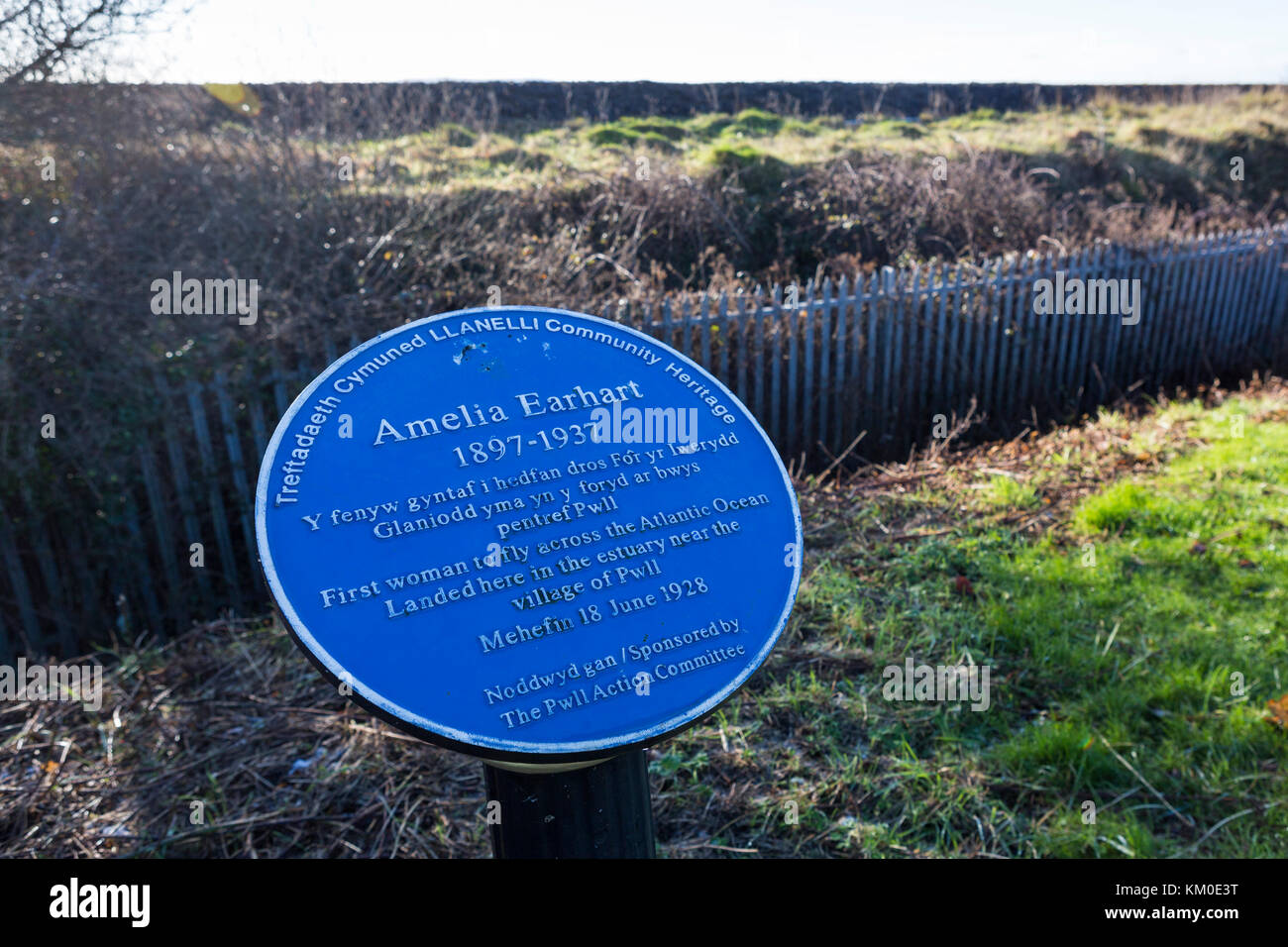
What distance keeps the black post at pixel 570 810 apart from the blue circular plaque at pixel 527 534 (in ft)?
0.60

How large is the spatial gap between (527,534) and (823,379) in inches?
186

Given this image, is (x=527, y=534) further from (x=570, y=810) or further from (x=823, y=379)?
(x=823, y=379)

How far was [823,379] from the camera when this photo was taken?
21.5 ft

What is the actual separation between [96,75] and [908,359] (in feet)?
22.5

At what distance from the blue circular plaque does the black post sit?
0.18m

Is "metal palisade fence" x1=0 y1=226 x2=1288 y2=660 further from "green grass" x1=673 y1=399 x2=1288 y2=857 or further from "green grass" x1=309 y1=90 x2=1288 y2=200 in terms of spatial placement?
"green grass" x1=309 y1=90 x2=1288 y2=200

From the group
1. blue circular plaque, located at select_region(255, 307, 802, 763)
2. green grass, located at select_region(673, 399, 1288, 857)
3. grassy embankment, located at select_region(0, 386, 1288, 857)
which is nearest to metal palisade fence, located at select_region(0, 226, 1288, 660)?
grassy embankment, located at select_region(0, 386, 1288, 857)

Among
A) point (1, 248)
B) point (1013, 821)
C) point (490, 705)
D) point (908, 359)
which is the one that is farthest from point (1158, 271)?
point (1, 248)

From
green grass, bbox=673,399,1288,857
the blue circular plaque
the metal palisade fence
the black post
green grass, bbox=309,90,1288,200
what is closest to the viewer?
the blue circular plaque

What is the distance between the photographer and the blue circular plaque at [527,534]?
6.45 feet

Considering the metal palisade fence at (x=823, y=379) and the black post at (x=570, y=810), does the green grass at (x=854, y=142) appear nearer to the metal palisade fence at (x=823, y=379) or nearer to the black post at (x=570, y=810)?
the metal palisade fence at (x=823, y=379)

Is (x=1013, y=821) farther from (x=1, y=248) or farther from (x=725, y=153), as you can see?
(x=725, y=153)

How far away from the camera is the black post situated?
207 centimetres

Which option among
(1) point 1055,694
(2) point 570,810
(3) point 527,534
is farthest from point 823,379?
(2) point 570,810
